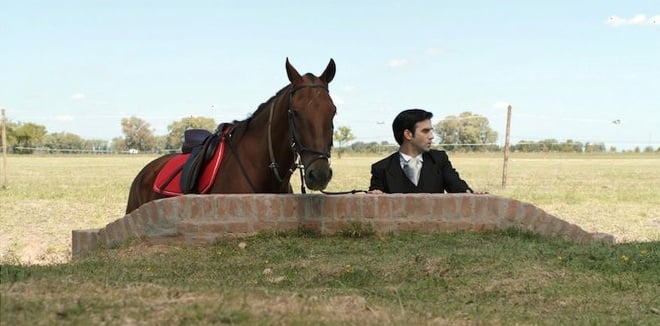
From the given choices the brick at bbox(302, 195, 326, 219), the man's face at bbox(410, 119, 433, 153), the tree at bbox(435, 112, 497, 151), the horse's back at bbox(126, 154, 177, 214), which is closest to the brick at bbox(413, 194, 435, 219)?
the man's face at bbox(410, 119, 433, 153)

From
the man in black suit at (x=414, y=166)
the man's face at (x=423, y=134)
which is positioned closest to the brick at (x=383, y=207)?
the man in black suit at (x=414, y=166)

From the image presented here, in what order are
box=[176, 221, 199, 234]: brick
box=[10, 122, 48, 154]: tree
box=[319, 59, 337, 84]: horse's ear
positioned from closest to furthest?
box=[176, 221, 199, 234]: brick < box=[319, 59, 337, 84]: horse's ear < box=[10, 122, 48, 154]: tree

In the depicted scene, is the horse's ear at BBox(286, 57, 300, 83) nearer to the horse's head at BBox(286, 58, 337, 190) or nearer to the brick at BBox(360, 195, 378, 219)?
the horse's head at BBox(286, 58, 337, 190)

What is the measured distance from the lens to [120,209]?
593 inches

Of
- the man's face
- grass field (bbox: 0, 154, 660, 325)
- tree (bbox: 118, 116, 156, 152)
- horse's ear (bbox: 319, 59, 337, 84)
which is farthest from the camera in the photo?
tree (bbox: 118, 116, 156, 152)

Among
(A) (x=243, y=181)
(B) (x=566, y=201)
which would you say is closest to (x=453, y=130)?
(B) (x=566, y=201)

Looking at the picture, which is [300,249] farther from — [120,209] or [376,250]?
[120,209]

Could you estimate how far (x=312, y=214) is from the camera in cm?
567

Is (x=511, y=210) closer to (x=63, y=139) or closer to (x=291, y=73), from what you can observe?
(x=291, y=73)

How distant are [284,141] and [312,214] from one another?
0.69 metres

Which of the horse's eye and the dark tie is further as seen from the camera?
the dark tie

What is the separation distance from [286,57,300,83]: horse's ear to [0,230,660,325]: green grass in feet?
4.43

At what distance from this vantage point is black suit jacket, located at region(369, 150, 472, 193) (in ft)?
20.8

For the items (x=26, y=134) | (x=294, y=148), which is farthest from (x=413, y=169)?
(x=26, y=134)
